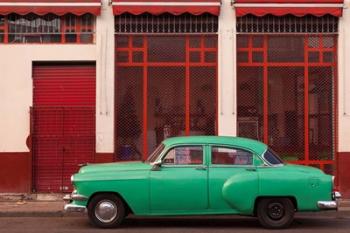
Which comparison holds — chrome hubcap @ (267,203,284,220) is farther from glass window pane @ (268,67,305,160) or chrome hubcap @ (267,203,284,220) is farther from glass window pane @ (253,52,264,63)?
glass window pane @ (253,52,264,63)

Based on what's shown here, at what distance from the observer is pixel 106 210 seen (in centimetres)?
1099

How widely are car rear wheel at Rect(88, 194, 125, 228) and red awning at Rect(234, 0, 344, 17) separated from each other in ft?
19.8

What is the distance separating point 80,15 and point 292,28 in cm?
498

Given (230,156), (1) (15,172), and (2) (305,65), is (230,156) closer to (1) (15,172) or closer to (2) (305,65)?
(2) (305,65)

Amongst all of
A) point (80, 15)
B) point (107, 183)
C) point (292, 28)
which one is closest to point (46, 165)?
point (80, 15)

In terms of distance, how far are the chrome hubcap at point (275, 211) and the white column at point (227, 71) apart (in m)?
4.28

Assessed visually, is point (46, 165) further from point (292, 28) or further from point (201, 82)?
point (292, 28)

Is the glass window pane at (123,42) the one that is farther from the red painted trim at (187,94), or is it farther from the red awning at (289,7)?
the red awning at (289,7)

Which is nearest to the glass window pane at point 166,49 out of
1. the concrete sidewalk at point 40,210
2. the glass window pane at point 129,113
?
the glass window pane at point 129,113

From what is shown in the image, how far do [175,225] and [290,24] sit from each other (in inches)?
242

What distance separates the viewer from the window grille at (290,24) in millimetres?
15203

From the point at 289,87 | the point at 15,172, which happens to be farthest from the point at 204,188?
the point at 15,172

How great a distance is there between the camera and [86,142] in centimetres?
1511

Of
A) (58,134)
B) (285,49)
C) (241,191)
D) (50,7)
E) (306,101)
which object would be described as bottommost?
(241,191)
